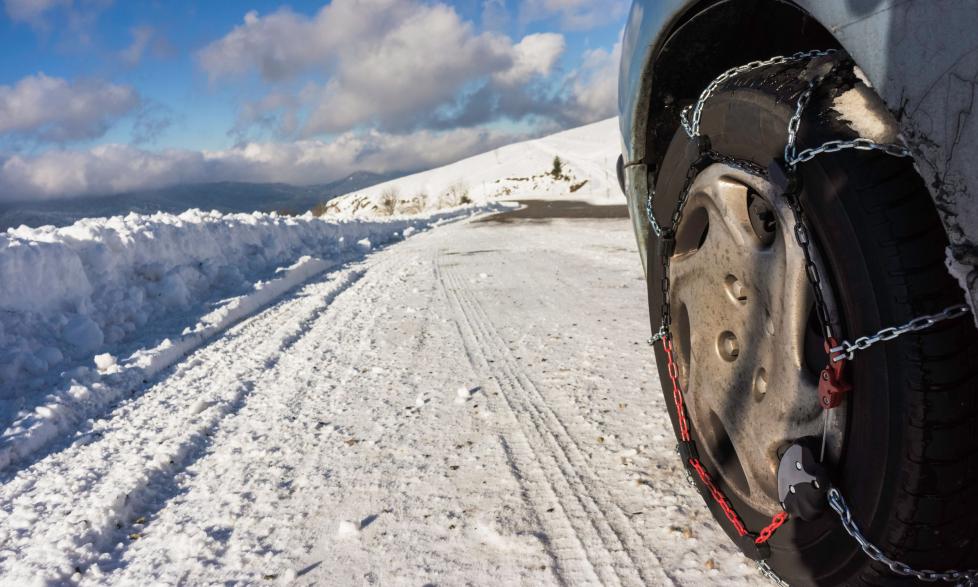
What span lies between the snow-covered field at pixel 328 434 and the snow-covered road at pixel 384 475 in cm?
1

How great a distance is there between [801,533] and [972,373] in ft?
1.76

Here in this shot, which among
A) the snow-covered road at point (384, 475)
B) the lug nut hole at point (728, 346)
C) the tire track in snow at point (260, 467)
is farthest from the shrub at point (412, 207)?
the lug nut hole at point (728, 346)

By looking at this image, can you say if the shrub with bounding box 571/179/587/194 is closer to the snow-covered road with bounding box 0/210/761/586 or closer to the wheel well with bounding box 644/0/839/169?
the snow-covered road with bounding box 0/210/761/586

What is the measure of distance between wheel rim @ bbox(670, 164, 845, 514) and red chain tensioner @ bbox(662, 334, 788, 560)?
4 cm

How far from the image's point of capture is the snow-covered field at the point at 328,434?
187cm

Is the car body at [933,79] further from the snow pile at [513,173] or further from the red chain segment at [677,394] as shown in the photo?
the snow pile at [513,173]

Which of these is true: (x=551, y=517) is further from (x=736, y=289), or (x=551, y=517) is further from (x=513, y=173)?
(x=513, y=173)

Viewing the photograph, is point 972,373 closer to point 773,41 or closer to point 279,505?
point 773,41

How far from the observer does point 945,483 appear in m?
1.04

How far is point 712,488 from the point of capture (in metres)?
1.72

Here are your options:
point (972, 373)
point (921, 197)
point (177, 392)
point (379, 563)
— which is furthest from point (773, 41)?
point (177, 392)

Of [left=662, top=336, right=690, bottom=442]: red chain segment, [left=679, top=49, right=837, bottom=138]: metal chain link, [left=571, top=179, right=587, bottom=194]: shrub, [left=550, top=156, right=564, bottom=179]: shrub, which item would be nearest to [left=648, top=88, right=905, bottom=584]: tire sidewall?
[left=679, top=49, right=837, bottom=138]: metal chain link

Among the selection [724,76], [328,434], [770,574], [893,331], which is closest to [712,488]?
[770,574]

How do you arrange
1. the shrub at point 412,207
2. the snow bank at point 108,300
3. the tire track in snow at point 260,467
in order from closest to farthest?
1. the tire track in snow at point 260,467
2. the snow bank at point 108,300
3. the shrub at point 412,207
